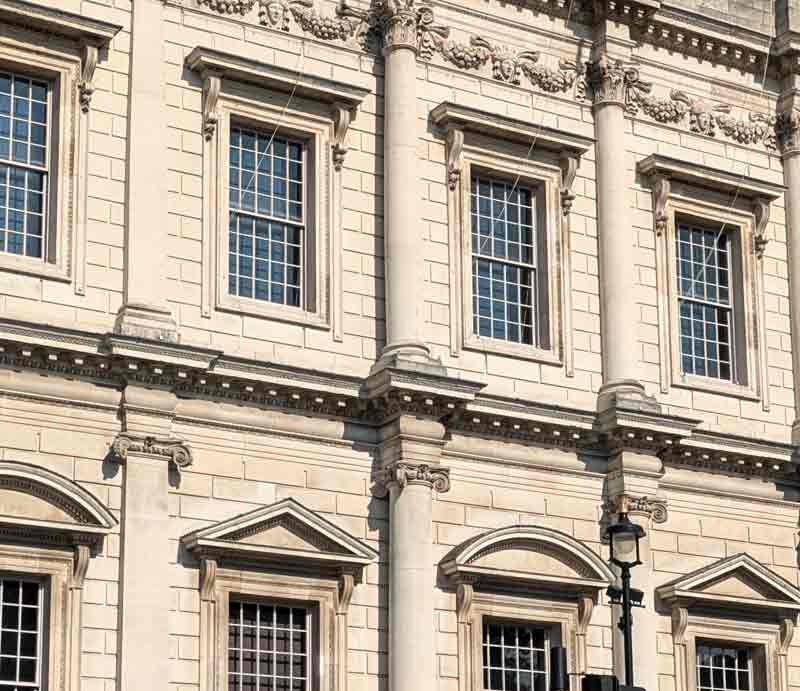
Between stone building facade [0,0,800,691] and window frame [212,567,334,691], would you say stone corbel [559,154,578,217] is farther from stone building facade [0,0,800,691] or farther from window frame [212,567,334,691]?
window frame [212,567,334,691]

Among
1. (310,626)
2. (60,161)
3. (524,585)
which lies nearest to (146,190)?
(60,161)

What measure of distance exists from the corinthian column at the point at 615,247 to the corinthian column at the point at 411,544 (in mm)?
3351

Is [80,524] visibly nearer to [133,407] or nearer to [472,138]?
[133,407]

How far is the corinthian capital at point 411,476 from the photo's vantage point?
91.1 ft

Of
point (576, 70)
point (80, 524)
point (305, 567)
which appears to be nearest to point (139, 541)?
point (80, 524)

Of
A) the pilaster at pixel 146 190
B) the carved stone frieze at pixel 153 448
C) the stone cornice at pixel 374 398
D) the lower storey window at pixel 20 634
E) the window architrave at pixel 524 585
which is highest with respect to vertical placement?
the pilaster at pixel 146 190

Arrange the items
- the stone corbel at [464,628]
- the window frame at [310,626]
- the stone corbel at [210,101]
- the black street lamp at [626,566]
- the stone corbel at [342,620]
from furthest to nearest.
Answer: the stone corbel at [210,101] < the stone corbel at [464,628] < the stone corbel at [342,620] < the window frame at [310,626] < the black street lamp at [626,566]

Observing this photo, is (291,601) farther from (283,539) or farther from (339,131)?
(339,131)

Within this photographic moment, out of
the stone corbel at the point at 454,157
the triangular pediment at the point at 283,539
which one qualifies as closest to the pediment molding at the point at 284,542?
the triangular pediment at the point at 283,539

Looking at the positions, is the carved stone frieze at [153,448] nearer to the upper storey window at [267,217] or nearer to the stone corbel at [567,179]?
the upper storey window at [267,217]

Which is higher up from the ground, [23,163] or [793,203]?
[793,203]

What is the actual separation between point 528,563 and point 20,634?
7399 millimetres

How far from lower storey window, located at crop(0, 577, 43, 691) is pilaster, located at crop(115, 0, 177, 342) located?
3.47m

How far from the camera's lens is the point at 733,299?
108 feet
